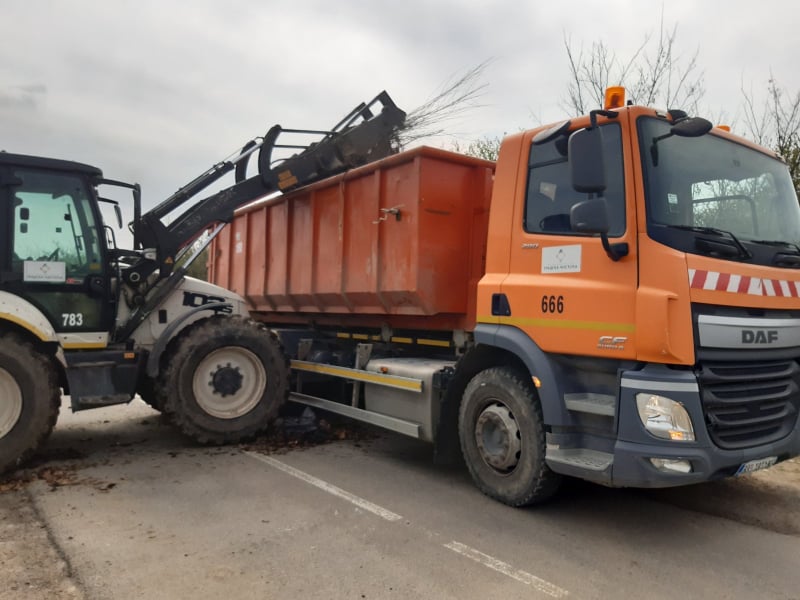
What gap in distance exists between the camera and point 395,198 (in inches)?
229

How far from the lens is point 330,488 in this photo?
512 cm

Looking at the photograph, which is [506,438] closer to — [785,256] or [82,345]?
[785,256]

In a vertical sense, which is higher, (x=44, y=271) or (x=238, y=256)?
(x=238, y=256)

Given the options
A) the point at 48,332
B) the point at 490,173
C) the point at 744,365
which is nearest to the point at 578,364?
the point at 744,365

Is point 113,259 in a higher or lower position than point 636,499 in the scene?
higher

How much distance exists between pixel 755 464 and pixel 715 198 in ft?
5.76

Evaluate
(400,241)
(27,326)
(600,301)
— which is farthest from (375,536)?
(27,326)

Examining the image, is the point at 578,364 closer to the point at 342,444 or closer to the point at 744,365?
the point at 744,365

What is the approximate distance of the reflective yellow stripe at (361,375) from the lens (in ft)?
18.2

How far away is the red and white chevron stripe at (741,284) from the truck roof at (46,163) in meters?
5.47

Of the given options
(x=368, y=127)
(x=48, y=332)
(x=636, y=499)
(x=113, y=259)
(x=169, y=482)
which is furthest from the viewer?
(x=368, y=127)

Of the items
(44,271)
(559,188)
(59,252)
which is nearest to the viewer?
(559,188)

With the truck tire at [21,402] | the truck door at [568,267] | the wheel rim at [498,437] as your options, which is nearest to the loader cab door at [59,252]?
the truck tire at [21,402]

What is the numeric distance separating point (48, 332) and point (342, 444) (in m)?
3.08
